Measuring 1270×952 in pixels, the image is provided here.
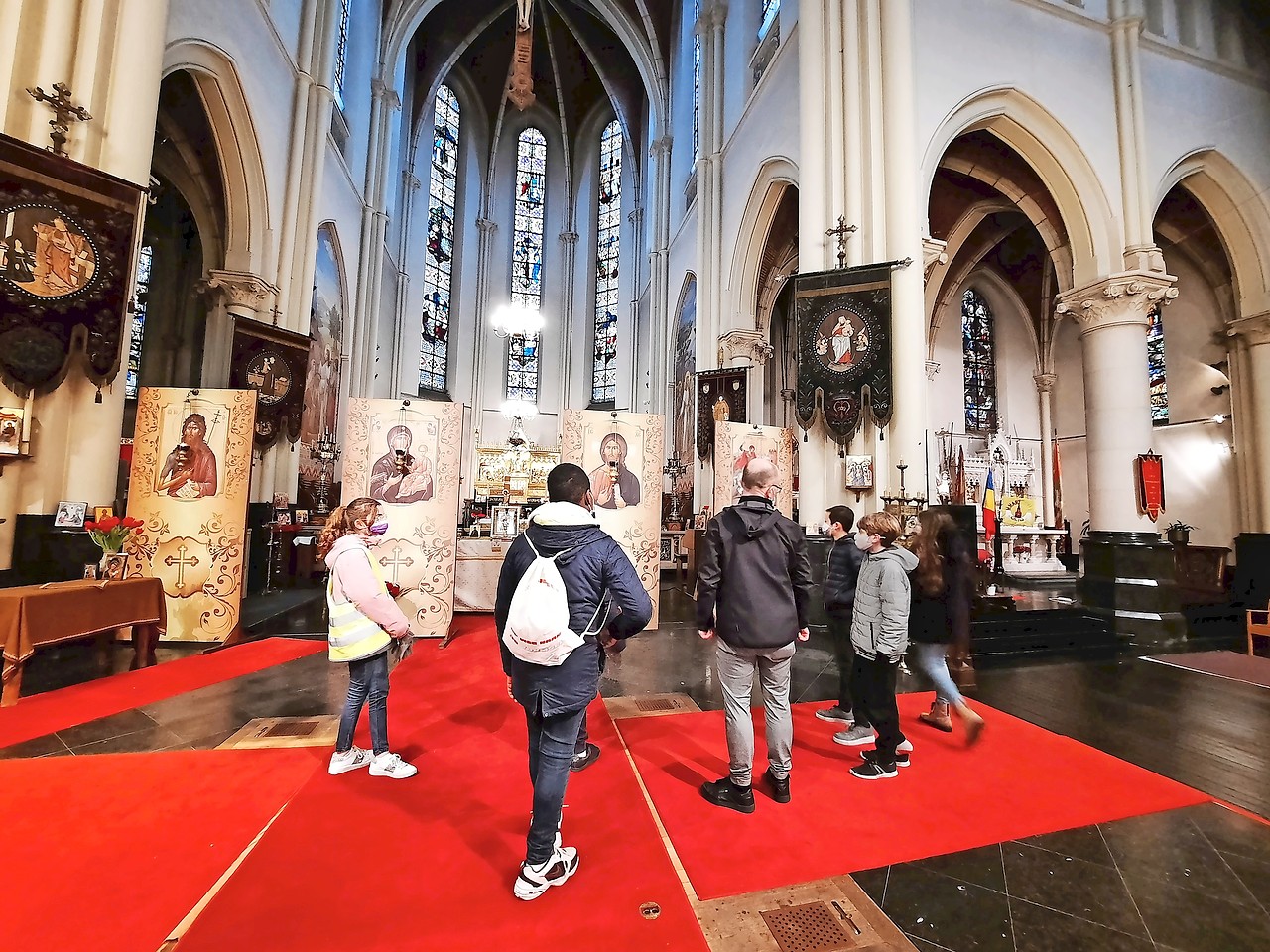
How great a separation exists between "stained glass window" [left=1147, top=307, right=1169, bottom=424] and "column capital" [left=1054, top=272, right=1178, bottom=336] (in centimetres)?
558

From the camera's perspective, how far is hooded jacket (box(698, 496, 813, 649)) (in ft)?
8.07

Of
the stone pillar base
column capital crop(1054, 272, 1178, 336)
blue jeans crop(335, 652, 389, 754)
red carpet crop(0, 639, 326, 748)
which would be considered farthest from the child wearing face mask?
column capital crop(1054, 272, 1178, 336)

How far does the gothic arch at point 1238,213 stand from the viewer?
905 centimetres

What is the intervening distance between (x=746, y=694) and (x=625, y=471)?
394cm

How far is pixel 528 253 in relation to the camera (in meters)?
20.5

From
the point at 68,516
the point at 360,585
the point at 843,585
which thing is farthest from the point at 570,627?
the point at 68,516

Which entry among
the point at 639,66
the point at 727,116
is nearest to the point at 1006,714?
the point at 727,116

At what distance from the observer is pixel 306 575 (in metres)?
9.16

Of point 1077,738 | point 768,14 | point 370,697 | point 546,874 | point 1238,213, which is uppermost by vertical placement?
point 768,14

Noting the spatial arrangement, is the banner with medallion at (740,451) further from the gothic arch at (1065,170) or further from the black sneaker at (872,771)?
the gothic arch at (1065,170)

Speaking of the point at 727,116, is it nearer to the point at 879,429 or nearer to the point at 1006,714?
the point at 879,429

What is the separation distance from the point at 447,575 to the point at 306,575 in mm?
5035

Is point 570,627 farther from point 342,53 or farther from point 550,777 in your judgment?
point 342,53

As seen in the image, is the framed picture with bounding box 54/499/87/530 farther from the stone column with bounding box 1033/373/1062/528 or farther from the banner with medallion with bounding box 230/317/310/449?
the stone column with bounding box 1033/373/1062/528
